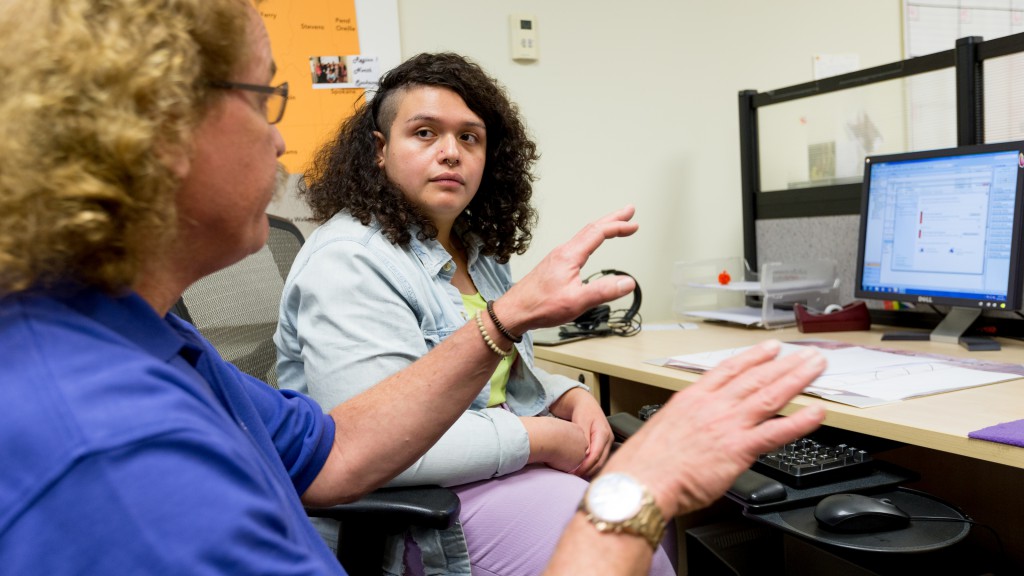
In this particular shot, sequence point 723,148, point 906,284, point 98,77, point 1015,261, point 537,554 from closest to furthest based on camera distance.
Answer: point 98,77 < point 537,554 < point 1015,261 < point 906,284 < point 723,148

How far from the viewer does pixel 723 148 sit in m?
2.25

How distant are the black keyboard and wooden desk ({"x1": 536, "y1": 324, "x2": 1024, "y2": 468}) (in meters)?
0.06

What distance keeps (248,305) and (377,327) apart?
232 millimetres

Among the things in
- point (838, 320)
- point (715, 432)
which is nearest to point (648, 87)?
point (838, 320)

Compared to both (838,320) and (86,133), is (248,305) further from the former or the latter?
(838,320)

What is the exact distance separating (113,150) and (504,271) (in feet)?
3.17

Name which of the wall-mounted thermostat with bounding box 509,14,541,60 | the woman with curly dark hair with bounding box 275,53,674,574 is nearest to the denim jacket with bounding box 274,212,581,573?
the woman with curly dark hair with bounding box 275,53,674,574

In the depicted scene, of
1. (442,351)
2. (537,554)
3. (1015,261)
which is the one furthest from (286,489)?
(1015,261)

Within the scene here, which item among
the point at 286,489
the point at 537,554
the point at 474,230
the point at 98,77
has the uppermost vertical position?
the point at 98,77

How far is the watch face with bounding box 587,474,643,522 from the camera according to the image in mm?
506

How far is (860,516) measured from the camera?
35.3 inches

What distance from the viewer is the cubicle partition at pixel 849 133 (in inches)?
58.3

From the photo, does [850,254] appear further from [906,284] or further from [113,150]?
[113,150]

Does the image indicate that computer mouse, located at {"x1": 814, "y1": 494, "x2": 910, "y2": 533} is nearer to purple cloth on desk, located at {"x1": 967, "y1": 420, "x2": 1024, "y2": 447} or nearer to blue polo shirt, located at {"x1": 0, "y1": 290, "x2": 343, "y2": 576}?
purple cloth on desk, located at {"x1": 967, "y1": 420, "x2": 1024, "y2": 447}
